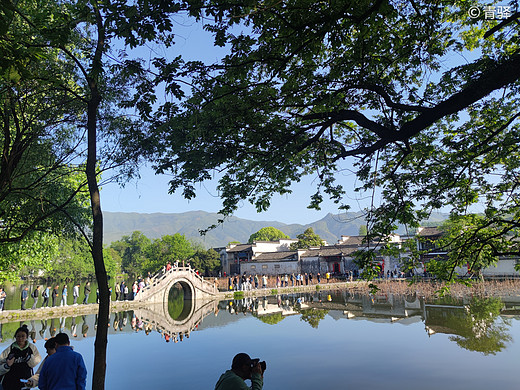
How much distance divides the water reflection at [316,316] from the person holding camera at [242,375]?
45.4ft

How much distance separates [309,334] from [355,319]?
5.01 metres

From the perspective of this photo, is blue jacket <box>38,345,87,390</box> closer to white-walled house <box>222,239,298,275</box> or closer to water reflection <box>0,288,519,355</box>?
water reflection <box>0,288,519,355</box>

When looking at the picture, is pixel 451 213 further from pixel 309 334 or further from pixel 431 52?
pixel 309 334

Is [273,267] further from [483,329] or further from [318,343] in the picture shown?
[483,329]

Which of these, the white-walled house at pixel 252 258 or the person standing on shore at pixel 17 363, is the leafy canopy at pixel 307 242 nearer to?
the white-walled house at pixel 252 258

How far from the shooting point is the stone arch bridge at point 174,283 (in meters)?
25.5

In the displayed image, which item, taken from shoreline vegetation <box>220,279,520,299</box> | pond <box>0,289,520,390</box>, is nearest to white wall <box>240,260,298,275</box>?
shoreline vegetation <box>220,279,520,299</box>

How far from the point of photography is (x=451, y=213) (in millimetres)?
6332

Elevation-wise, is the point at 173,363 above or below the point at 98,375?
below

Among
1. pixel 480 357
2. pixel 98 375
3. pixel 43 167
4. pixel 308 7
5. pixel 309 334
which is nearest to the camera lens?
pixel 308 7

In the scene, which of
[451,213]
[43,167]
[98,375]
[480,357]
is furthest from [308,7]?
[480,357]

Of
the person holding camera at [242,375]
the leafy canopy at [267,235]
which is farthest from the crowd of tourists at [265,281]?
the leafy canopy at [267,235]

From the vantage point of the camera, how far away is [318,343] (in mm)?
15758

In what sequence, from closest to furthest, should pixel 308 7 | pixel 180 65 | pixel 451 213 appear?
pixel 308 7 → pixel 180 65 → pixel 451 213
